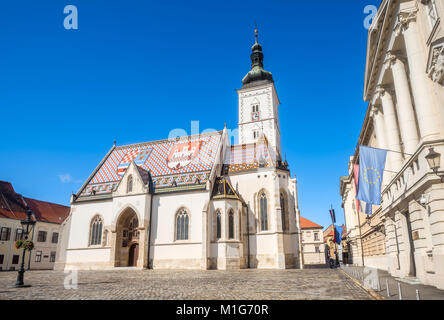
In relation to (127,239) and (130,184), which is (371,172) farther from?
(127,239)

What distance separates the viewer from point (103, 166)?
44406 mm

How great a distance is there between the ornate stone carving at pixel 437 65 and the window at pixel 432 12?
3.74ft

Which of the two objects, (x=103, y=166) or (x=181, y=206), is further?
(x=103, y=166)

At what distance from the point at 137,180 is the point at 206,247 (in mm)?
12135

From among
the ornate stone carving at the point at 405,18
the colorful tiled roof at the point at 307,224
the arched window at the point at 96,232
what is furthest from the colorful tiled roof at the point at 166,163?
the colorful tiled roof at the point at 307,224

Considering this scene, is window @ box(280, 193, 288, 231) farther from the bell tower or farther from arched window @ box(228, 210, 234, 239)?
the bell tower

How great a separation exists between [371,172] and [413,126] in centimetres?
270

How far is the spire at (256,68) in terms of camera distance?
169 feet

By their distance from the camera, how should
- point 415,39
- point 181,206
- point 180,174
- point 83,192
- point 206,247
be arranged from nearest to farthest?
point 415,39
point 206,247
point 181,206
point 180,174
point 83,192

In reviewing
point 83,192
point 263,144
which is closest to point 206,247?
point 263,144

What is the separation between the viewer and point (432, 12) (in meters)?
11.7
